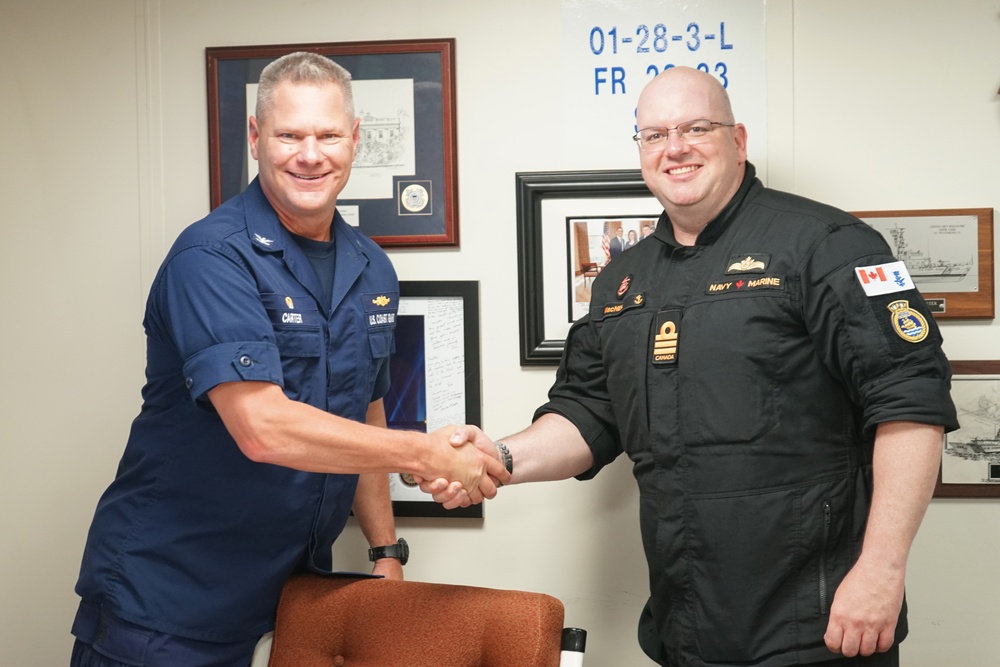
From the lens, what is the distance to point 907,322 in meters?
1.60

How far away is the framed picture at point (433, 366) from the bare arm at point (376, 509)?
6.1 inches

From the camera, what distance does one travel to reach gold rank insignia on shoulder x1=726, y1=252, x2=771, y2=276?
1.75m

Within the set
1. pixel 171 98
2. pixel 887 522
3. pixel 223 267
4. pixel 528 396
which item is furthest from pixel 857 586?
pixel 171 98

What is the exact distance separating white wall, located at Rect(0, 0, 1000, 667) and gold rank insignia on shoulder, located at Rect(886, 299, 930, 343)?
68cm

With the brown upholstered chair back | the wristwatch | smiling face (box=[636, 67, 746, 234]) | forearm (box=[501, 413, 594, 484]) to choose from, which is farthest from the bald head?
the wristwatch

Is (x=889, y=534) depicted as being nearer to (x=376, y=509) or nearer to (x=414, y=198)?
(x=376, y=509)

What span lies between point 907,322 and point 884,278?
9 centimetres

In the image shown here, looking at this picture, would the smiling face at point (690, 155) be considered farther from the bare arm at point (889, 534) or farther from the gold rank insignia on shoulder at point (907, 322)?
the bare arm at point (889, 534)

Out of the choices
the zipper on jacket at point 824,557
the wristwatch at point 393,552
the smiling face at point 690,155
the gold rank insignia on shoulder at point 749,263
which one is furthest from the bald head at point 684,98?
the wristwatch at point 393,552

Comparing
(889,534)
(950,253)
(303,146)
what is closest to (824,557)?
(889,534)

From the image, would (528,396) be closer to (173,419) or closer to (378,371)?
(378,371)

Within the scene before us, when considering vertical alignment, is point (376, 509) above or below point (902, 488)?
below

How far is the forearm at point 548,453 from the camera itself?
202 centimetres

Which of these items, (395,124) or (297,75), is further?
(395,124)
